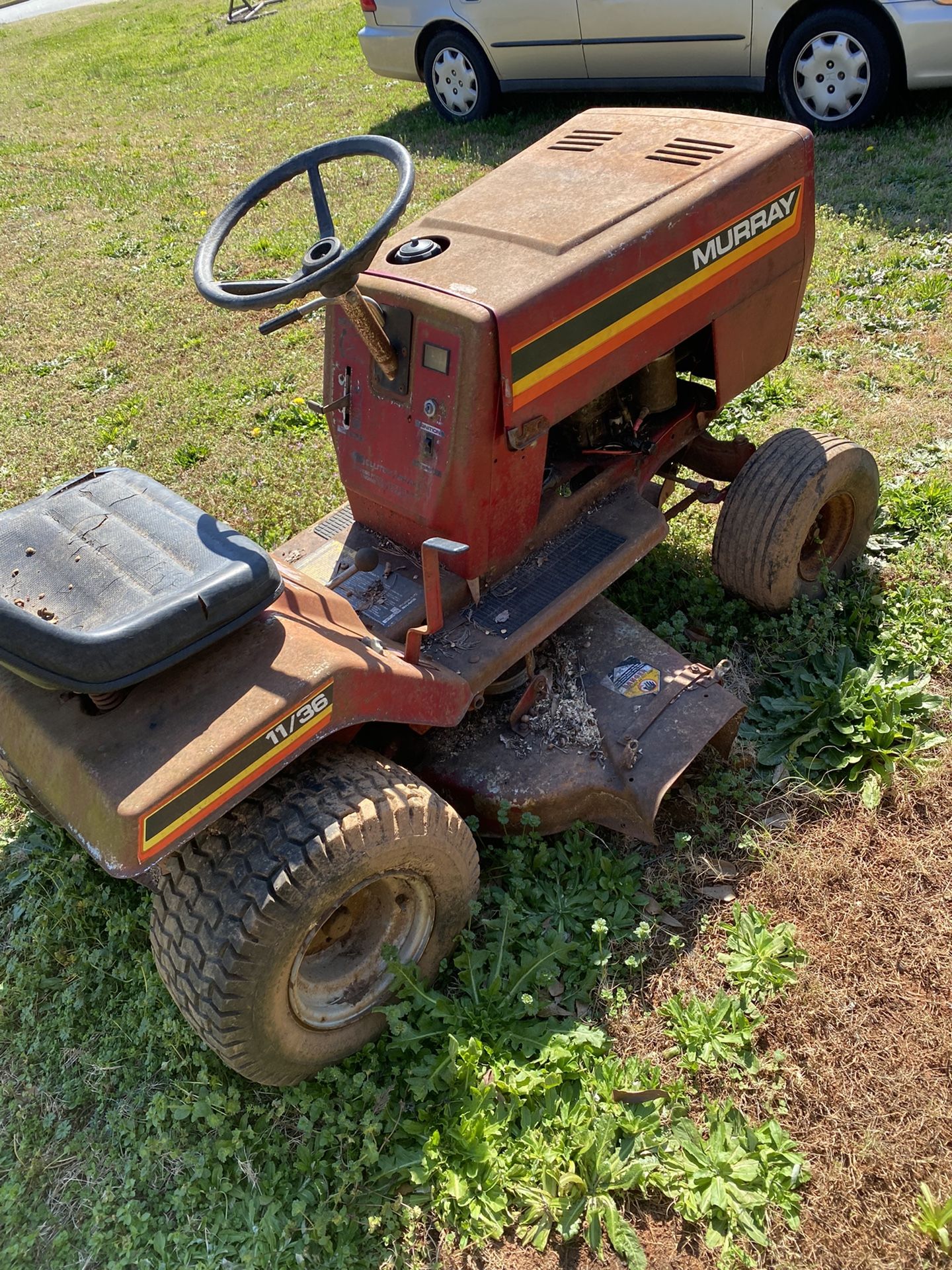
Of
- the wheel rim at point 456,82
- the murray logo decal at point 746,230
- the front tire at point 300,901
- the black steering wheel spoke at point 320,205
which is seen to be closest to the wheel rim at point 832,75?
the wheel rim at point 456,82

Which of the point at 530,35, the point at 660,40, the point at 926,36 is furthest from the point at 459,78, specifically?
the point at 926,36

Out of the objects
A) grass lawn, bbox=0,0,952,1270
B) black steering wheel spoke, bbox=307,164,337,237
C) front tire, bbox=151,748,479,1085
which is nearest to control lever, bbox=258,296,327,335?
black steering wheel spoke, bbox=307,164,337,237

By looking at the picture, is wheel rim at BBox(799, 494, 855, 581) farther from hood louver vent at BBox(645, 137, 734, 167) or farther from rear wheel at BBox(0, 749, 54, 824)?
rear wheel at BBox(0, 749, 54, 824)

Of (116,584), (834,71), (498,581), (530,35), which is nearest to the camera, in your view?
(116,584)

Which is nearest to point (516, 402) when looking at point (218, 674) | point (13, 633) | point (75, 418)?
point (218, 674)

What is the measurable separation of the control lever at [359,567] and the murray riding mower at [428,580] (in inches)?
0.5

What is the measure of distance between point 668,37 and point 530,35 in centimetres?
115

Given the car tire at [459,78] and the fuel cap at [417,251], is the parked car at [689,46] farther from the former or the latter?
the fuel cap at [417,251]

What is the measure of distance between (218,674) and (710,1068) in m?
1.52

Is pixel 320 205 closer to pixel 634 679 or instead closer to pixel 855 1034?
pixel 634 679

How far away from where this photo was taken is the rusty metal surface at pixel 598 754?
9.35ft

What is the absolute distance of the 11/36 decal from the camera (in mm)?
2016

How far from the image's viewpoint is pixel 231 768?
2107 millimetres

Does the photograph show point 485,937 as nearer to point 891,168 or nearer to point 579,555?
point 579,555
